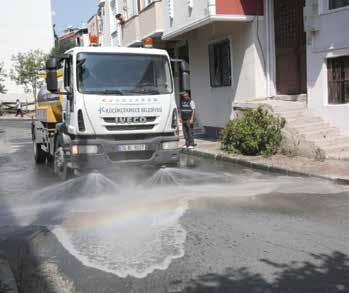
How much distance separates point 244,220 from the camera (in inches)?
269

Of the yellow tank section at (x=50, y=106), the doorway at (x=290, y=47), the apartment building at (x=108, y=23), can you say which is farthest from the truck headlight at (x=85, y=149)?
the apartment building at (x=108, y=23)

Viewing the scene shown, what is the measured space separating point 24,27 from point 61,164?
50.6m

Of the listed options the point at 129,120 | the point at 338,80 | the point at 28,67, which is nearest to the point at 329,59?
the point at 338,80

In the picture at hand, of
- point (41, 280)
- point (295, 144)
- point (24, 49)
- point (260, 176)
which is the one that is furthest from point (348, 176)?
point (24, 49)

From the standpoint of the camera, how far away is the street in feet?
15.6

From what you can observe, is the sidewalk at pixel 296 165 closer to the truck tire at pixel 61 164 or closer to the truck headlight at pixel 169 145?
the truck headlight at pixel 169 145

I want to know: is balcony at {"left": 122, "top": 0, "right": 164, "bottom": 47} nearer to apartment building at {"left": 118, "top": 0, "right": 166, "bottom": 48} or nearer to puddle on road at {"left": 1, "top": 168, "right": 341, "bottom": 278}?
apartment building at {"left": 118, "top": 0, "right": 166, "bottom": 48}

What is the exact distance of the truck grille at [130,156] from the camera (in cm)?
883

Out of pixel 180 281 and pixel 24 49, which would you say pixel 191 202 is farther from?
pixel 24 49

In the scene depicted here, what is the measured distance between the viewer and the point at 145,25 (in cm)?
2097

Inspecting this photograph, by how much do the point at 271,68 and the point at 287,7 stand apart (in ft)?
5.73

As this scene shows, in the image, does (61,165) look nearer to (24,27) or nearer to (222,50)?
(222,50)

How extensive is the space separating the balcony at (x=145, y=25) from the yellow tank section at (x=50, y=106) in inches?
312

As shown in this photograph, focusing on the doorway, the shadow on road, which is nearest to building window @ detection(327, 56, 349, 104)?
the doorway
